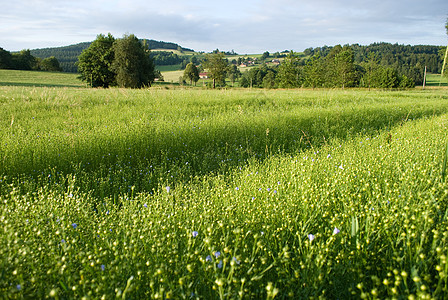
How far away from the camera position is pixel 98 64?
3694 centimetres

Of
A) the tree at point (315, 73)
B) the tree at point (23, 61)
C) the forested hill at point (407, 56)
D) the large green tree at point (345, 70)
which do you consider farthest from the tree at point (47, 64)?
the large green tree at point (345, 70)

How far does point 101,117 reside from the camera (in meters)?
7.04

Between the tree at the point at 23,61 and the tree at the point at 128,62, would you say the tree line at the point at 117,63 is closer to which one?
the tree at the point at 128,62

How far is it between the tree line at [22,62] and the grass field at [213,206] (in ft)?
236

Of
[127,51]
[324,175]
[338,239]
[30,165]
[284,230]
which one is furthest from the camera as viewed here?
[127,51]

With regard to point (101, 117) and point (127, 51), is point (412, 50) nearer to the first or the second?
point (127, 51)

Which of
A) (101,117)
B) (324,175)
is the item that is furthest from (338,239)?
(101,117)

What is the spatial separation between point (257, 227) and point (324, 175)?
60.0 inches

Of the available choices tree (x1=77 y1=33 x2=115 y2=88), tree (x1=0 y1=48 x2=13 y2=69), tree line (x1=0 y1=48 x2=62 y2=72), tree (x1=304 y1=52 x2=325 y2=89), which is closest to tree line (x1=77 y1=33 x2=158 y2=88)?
tree (x1=77 y1=33 x2=115 y2=88)

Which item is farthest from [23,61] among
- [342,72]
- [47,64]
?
[342,72]

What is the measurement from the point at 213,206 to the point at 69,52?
150704 mm

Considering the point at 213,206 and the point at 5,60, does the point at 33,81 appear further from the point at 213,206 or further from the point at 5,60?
the point at 213,206

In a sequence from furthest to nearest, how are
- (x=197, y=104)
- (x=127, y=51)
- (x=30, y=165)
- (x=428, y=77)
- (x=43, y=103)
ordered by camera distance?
(x=428, y=77) < (x=127, y=51) < (x=197, y=104) < (x=43, y=103) < (x=30, y=165)

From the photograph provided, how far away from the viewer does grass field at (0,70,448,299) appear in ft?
5.31
